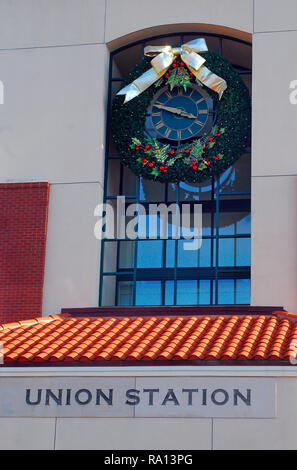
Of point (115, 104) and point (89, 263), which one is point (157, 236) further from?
point (115, 104)

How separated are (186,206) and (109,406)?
8.44 m

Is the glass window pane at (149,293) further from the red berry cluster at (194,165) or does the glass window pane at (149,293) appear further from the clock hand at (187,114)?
the clock hand at (187,114)

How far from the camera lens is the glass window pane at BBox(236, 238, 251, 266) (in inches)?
929

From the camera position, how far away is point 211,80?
23.2 m

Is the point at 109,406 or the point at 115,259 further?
the point at 115,259

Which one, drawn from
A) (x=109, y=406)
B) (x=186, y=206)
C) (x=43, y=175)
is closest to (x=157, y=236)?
(x=186, y=206)

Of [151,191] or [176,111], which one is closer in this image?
[176,111]

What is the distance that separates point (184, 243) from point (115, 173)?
249 cm

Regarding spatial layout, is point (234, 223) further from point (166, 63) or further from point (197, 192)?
point (166, 63)

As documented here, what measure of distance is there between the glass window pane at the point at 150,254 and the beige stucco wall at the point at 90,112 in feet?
6.96

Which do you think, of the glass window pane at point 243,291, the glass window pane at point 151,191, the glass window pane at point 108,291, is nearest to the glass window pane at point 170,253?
the glass window pane at point 151,191

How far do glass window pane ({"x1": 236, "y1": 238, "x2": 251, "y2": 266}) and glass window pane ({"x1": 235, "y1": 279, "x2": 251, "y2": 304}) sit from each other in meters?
0.47

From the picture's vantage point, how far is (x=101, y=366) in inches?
674

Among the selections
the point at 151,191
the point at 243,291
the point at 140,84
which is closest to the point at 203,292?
the point at 243,291
